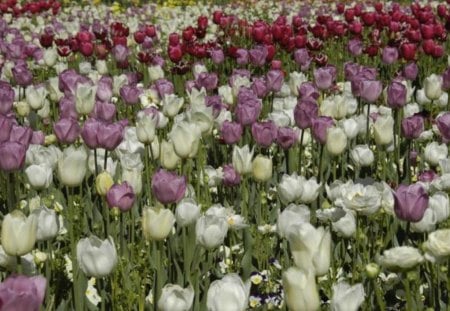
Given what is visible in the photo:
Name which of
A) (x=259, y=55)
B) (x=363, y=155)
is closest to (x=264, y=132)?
(x=363, y=155)

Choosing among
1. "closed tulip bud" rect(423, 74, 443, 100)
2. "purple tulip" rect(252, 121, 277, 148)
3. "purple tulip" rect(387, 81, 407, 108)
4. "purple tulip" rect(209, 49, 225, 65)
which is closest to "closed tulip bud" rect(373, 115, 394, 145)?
"purple tulip" rect(252, 121, 277, 148)

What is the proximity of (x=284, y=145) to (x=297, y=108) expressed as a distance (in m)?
0.25

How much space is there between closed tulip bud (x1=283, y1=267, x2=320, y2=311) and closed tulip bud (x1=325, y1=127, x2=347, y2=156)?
6.63ft

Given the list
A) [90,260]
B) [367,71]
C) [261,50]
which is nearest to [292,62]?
[261,50]

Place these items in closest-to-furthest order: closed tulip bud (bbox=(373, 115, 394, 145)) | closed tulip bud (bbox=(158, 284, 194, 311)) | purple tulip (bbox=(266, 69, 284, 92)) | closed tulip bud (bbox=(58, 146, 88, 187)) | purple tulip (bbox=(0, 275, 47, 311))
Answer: purple tulip (bbox=(0, 275, 47, 311)) → closed tulip bud (bbox=(158, 284, 194, 311)) → closed tulip bud (bbox=(58, 146, 88, 187)) → closed tulip bud (bbox=(373, 115, 394, 145)) → purple tulip (bbox=(266, 69, 284, 92))

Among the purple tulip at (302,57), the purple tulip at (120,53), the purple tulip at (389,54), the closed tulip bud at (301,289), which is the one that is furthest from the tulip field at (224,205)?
the purple tulip at (120,53)

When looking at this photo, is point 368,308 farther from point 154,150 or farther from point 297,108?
point 154,150

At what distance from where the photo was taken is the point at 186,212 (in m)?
3.07

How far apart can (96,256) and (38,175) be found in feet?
3.86

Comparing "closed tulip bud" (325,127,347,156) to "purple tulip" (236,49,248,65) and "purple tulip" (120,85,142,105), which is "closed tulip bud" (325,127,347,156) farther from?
"purple tulip" (236,49,248,65)

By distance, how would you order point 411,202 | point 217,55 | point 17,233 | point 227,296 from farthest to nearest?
point 217,55 → point 411,202 → point 17,233 → point 227,296

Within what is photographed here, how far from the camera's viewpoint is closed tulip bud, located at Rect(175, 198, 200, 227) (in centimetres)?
306

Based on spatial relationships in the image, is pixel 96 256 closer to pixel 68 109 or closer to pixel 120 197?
pixel 120 197

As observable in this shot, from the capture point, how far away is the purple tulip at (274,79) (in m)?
5.57
